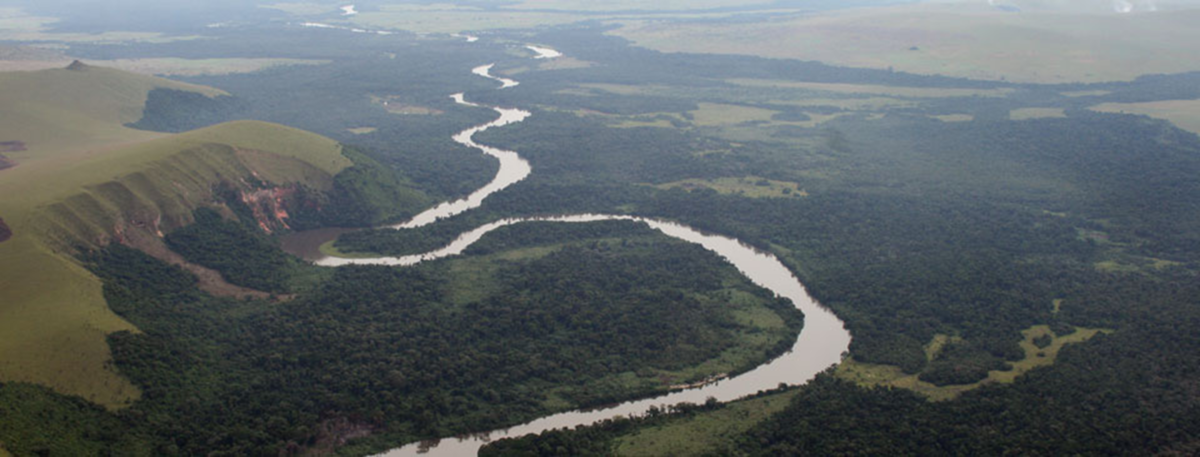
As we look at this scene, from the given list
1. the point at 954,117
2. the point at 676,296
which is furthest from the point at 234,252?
the point at 954,117

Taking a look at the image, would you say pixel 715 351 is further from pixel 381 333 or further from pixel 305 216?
pixel 305 216

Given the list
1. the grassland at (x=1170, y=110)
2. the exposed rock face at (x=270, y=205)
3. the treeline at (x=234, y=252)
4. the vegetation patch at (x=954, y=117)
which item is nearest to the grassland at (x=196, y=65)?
the exposed rock face at (x=270, y=205)

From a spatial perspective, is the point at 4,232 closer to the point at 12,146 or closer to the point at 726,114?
the point at 12,146

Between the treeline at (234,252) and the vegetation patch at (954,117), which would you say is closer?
the treeline at (234,252)

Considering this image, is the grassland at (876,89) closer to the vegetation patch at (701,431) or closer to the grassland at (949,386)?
the grassland at (949,386)

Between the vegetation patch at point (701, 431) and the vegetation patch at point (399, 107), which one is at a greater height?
the vegetation patch at point (399, 107)

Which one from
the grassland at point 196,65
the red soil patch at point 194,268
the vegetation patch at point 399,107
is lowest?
the red soil patch at point 194,268

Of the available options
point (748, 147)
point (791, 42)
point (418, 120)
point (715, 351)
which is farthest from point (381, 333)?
point (791, 42)
